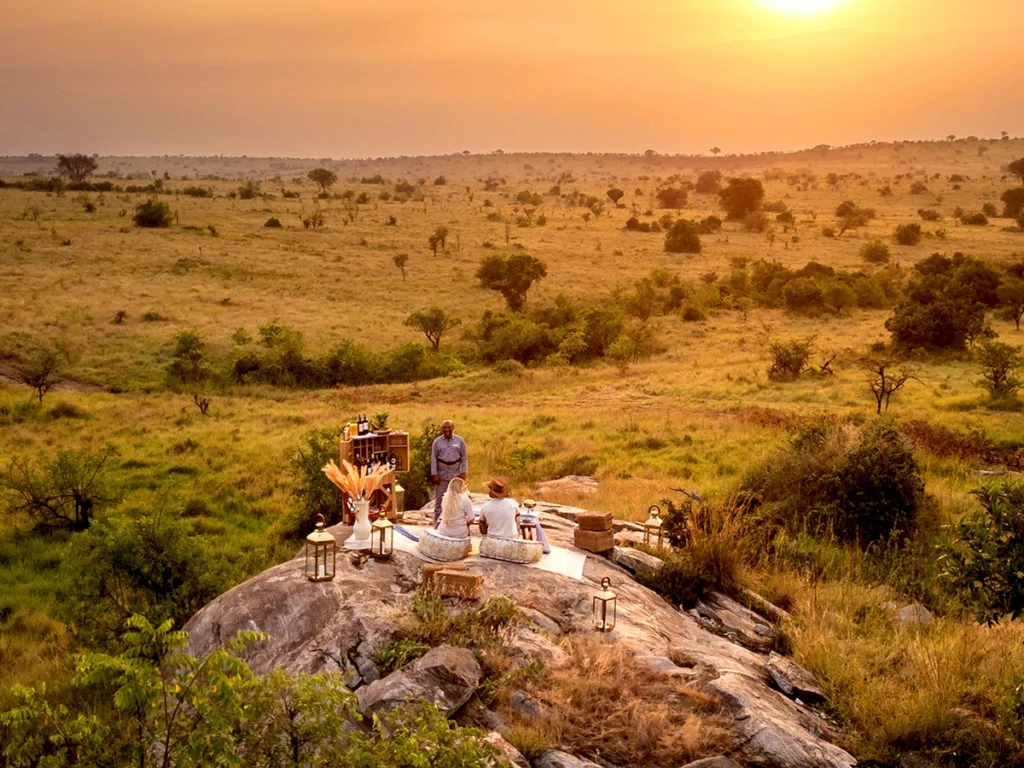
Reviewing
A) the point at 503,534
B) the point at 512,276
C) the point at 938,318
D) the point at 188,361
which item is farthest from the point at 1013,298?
the point at 503,534

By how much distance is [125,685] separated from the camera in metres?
4.89

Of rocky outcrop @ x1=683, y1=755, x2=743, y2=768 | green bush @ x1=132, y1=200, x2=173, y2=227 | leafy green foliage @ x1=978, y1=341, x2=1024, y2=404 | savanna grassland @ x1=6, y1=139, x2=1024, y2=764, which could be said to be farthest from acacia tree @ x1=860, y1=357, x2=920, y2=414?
green bush @ x1=132, y1=200, x2=173, y2=227

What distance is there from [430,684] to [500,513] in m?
3.04

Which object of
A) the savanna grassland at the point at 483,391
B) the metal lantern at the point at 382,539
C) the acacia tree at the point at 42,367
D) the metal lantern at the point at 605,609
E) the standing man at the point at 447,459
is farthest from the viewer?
the acacia tree at the point at 42,367

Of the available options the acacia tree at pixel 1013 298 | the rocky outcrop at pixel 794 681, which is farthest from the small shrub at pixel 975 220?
the rocky outcrop at pixel 794 681

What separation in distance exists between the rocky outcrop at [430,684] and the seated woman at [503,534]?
243 centimetres

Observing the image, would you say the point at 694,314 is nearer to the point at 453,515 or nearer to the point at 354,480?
the point at 354,480

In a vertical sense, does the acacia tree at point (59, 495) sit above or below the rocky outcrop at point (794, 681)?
below

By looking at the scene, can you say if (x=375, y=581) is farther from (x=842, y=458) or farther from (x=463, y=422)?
(x=463, y=422)

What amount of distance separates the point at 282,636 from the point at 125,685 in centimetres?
363

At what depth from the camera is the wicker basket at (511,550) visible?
1016 cm

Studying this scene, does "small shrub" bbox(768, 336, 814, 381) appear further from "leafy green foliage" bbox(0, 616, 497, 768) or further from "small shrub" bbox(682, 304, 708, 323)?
"leafy green foliage" bbox(0, 616, 497, 768)

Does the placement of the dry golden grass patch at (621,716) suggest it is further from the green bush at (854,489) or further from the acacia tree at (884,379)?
the acacia tree at (884,379)

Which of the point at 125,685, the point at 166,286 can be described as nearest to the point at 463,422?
the point at 125,685
